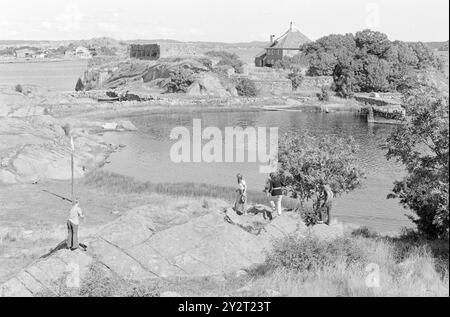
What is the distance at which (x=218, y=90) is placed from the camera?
284ft

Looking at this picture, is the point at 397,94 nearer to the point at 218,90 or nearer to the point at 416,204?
the point at 218,90

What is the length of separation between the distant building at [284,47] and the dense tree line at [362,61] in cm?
327

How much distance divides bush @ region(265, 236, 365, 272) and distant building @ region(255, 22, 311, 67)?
292ft

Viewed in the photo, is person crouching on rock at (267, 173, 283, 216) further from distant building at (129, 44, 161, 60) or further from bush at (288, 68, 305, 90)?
distant building at (129, 44, 161, 60)

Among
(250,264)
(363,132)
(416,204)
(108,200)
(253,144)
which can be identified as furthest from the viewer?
(363,132)

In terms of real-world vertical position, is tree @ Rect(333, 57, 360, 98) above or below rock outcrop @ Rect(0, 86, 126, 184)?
above

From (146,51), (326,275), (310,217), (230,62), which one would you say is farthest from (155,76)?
(326,275)

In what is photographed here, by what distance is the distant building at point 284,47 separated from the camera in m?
101

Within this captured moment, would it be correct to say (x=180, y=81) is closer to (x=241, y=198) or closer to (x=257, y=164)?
(x=257, y=164)

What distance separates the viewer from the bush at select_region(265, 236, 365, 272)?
1277cm

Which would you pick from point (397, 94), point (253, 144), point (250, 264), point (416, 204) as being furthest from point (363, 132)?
point (250, 264)

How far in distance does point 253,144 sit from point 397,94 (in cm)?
4496

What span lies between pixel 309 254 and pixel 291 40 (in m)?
92.6

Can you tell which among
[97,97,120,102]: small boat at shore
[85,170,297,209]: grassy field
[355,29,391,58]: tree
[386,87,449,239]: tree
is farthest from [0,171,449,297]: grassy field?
[355,29,391,58]: tree
